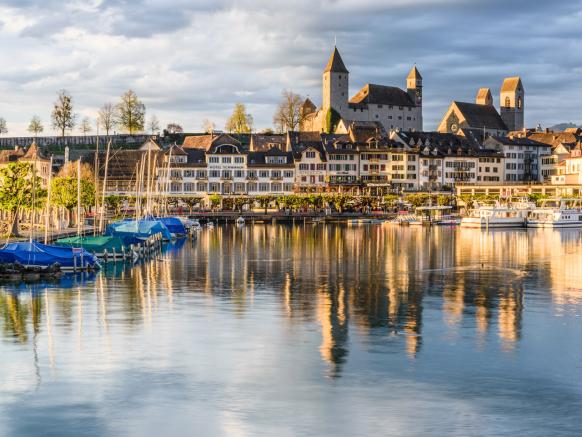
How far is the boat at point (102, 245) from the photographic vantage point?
195ft

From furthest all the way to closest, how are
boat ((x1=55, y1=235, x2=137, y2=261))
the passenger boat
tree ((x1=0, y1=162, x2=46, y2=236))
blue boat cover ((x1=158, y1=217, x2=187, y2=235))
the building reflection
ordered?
1. the passenger boat
2. blue boat cover ((x1=158, y1=217, x2=187, y2=235))
3. tree ((x1=0, y1=162, x2=46, y2=236))
4. boat ((x1=55, y1=235, x2=137, y2=261))
5. the building reflection

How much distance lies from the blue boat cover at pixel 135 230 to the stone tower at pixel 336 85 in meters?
102

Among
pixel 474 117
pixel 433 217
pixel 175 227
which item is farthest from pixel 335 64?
pixel 175 227

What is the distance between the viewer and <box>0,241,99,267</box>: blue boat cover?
4978 centimetres

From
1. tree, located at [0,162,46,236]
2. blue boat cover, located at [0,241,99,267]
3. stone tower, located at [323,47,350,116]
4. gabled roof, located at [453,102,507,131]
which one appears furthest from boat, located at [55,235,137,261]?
gabled roof, located at [453,102,507,131]

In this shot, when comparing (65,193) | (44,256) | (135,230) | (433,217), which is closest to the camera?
(44,256)

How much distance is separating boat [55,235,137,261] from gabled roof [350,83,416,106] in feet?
424

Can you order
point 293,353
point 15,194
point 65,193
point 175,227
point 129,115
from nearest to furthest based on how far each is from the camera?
point 293,353, point 15,194, point 65,193, point 175,227, point 129,115

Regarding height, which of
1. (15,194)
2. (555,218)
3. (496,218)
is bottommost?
(555,218)

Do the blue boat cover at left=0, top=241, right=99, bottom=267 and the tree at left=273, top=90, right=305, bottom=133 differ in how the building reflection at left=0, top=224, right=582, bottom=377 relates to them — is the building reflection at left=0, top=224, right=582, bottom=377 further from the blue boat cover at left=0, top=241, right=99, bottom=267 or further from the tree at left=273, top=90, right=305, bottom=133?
the tree at left=273, top=90, right=305, bottom=133

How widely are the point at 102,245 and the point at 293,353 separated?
3359cm

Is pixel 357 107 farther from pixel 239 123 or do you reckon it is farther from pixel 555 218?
pixel 555 218

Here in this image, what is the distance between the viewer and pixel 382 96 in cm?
19125

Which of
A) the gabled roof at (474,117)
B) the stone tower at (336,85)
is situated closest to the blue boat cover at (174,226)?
the stone tower at (336,85)
